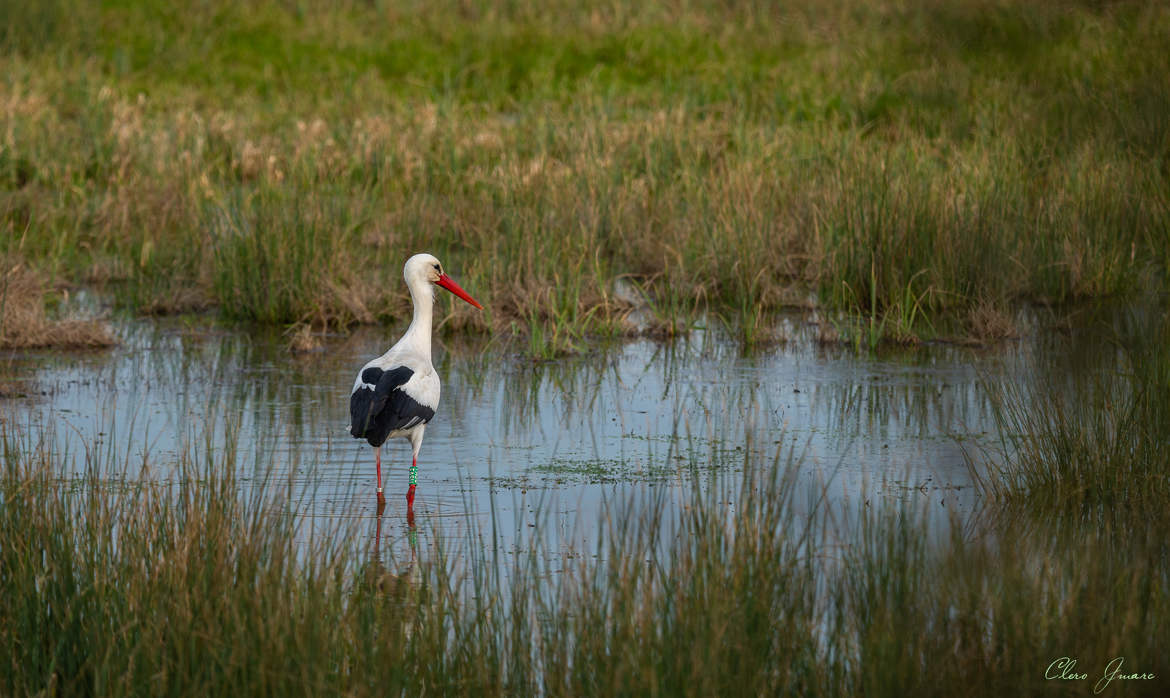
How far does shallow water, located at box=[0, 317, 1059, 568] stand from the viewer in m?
7.30

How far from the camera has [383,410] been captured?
7387 mm

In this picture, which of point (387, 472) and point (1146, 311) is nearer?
point (387, 472)

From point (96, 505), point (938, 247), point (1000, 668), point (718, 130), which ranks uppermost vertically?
point (718, 130)

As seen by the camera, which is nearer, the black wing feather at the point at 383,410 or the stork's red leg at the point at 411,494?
the stork's red leg at the point at 411,494

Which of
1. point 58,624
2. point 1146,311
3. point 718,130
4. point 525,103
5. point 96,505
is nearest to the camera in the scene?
point 58,624

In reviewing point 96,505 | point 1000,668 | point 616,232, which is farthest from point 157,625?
point 616,232

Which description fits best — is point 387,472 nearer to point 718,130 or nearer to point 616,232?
point 616,232

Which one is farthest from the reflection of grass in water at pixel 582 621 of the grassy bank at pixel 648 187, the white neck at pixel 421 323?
the grassy bank at pixel 648 187

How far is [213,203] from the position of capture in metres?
13.2

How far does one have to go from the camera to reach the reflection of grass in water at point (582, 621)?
4359 mm

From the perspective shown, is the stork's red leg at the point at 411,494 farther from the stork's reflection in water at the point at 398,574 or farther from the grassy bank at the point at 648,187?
the grassy bank at the point at 648,187

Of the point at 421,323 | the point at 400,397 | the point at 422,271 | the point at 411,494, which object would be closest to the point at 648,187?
the point at 422,271

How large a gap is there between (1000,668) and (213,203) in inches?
393

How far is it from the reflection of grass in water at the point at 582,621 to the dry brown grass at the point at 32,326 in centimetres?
553
